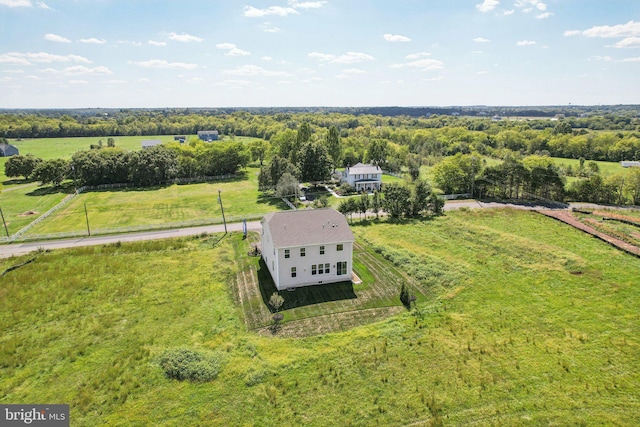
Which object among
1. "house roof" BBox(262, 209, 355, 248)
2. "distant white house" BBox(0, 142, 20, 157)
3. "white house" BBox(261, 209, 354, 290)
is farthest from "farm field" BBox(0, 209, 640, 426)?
"distant white house" BBox(0, 142, 20, 157)

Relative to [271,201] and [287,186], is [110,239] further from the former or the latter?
[287,186]

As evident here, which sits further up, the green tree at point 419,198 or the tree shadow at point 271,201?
the green tree at point 419,198

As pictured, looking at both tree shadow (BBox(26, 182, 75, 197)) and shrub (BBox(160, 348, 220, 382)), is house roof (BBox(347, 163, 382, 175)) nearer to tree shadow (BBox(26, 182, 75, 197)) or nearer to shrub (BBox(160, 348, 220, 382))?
shrub (BBox(160, 348, 220, 382))

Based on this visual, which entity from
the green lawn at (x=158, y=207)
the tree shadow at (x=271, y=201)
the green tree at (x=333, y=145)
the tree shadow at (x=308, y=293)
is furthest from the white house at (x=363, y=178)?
the tree shadow at (x=308, y=293)

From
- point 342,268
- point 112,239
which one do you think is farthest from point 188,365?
point 112,239

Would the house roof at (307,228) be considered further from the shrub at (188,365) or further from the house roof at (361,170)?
the house roof at (361,170)

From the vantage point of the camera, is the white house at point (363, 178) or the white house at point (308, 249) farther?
the white house at point (363, 178)
